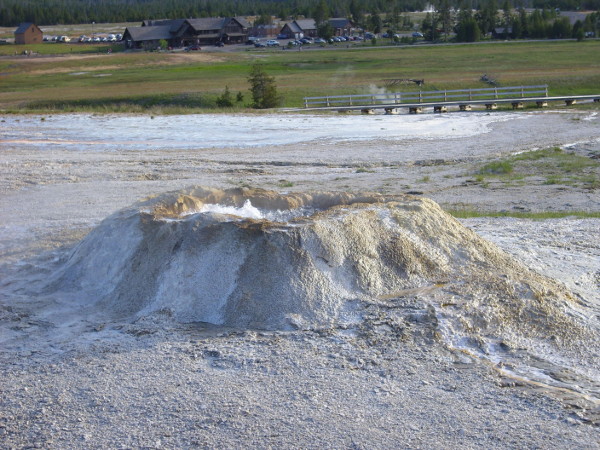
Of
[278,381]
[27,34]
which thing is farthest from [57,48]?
[278,381]

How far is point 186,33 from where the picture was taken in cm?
12119

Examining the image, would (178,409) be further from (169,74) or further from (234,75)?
(169,74)

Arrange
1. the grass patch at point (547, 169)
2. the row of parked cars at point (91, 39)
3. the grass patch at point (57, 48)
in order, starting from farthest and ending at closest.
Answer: the row of parked cars at point (91, 39) < the grass patch at point (57, 48) < the grass patch at point (547, 169)

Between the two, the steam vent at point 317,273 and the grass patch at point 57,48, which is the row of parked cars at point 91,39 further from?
the steam vent at point 317,273

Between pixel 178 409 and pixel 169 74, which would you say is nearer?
pixel 178 409

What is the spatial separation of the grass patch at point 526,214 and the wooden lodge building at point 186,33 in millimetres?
109326

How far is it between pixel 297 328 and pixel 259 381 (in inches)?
48.0

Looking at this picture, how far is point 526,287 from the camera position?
30.6ft

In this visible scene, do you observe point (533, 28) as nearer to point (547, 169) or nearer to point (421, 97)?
point (421, 97)

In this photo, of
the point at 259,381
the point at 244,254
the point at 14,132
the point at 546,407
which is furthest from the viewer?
the point at 14,132

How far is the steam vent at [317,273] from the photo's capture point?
8836 mm

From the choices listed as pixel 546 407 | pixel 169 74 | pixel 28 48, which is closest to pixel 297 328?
pixel 546 407

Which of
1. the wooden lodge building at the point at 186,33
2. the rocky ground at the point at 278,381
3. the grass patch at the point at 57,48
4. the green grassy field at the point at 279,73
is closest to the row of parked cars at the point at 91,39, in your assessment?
the grass patch at the point at 57,48

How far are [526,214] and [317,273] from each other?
784 cm
